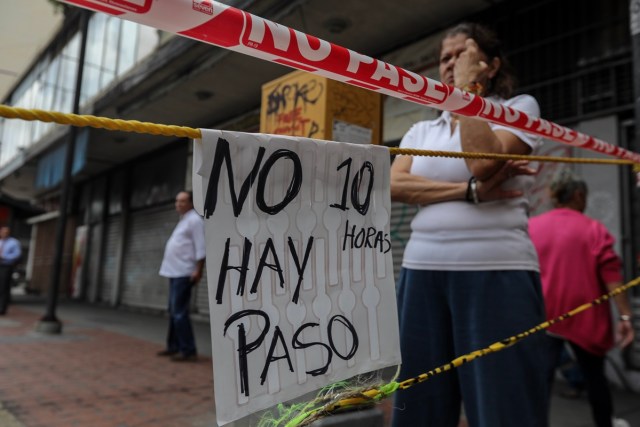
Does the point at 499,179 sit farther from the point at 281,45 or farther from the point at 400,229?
the point at 400,229

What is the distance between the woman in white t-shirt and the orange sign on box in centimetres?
83

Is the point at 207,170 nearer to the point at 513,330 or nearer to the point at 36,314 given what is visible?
the point at 513,330

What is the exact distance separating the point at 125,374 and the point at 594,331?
3831mm

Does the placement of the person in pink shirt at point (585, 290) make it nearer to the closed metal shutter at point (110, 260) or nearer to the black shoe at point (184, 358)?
the black shoe at point (184, 358)

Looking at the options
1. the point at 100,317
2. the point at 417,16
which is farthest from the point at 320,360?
the point at 100,317

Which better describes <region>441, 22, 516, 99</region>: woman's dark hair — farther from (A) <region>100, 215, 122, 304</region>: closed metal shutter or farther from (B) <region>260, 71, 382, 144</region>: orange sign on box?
(A) <region>100, 215, 122, 304</region>: closed metal shutter

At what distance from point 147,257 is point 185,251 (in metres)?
7.22

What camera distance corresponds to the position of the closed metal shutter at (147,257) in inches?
437

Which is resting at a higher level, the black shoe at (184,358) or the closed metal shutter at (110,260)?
the closed metal shutter at (110,260)

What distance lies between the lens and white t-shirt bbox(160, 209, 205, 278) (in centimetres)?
518

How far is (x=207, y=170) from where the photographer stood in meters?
0.91

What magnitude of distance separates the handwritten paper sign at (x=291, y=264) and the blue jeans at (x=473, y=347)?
0.45 metres

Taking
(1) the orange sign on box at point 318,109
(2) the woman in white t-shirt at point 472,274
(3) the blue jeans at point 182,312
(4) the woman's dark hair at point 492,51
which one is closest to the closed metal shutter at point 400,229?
(3) the blue jeans at point 182,312

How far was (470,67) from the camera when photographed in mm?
1626
